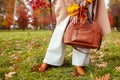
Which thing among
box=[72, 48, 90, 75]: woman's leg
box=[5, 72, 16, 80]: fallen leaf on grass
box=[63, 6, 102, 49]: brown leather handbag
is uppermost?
box=[63, 6, 102, 49]: brown leather handbag

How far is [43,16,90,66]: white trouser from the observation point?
4.08 meters

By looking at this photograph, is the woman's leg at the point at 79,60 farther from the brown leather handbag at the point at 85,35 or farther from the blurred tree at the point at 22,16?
the blurred tree at the point at 22,16

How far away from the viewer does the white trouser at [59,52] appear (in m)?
4.08

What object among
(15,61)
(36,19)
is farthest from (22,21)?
(15,61)

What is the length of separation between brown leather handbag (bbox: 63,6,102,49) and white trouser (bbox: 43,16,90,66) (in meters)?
0.19

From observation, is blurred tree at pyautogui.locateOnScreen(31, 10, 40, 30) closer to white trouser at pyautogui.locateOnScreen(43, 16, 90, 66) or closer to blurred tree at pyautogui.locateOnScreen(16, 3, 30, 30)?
blurred tree at pyautogui.locateOnScreen(16, 3, 30, 30)

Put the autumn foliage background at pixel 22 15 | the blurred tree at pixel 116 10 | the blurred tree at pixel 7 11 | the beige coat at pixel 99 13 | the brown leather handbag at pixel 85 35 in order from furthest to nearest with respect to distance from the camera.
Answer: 1. the blurred tree at pixel 7 11
2. the autumn foliage background at pixel 22 15
3. the blurred tree at pixel 116 10
4. the beige coat at pixel 99 13
5. the brown leather handbag at pixel 85 35

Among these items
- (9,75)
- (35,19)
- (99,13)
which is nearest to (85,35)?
(99,13)

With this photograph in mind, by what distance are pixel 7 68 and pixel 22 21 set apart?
44.7m

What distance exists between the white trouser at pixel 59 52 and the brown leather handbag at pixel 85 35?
0.19 m

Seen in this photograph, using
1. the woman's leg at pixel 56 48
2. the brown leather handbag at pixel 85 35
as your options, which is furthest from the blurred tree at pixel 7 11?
the brown leather handbag at pixel 85 35

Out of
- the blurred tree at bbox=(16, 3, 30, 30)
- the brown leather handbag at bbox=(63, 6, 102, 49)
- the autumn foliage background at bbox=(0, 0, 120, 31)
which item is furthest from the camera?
the blurred tree at bbox=(16, 3, 30, 30)

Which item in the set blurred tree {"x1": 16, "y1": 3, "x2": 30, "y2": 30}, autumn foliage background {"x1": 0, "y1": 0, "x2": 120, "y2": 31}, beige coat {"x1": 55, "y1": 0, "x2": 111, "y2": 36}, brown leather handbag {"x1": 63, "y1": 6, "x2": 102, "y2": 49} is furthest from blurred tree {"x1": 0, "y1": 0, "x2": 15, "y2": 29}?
brown leather handbag {"x1": 63, "y1": 6, "x2": 102, "y2": 49}

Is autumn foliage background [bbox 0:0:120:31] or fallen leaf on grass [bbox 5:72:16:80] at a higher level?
autumn foliage background [bbox 0:0:120:31]
